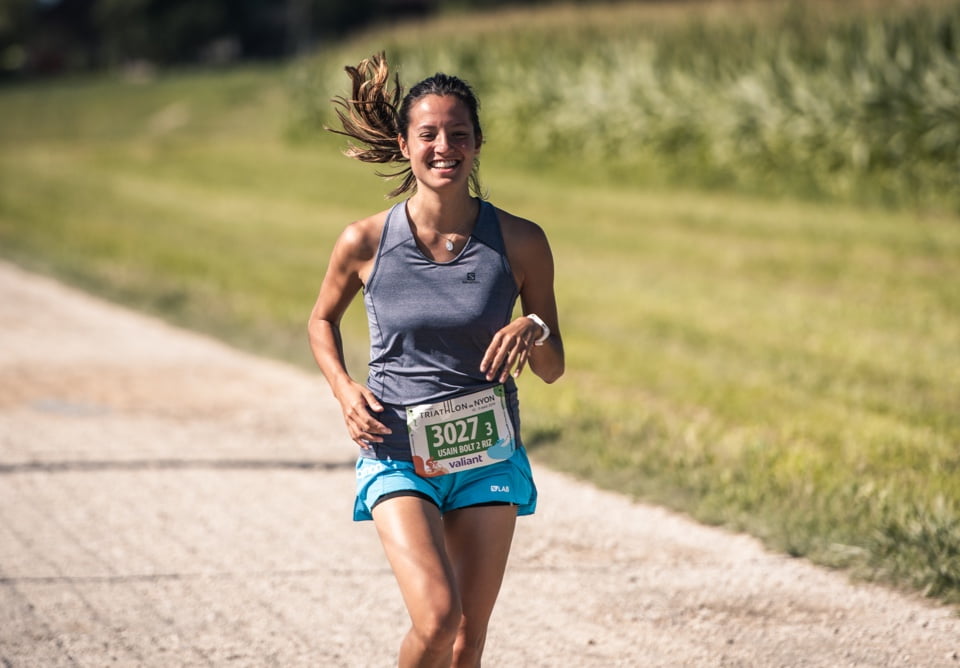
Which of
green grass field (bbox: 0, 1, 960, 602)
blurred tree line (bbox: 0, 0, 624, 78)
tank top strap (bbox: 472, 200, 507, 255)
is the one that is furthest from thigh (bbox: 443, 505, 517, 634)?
blurred tree line (bbox: 0, 0, 624, 78)

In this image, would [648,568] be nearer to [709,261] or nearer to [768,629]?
[768,629]

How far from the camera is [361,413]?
3883mm

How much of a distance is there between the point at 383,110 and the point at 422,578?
4.80ft

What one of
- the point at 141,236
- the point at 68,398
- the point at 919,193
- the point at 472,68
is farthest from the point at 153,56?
the point at 68,398

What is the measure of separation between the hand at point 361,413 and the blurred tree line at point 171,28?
4892 cm

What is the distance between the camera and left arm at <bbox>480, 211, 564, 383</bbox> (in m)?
3.88

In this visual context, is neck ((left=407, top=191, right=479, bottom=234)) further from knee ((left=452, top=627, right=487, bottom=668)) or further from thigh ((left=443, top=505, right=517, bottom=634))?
knee ((left=452, top=627, right=487, bottom=668))

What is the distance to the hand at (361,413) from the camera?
3883mm

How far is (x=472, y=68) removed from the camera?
86.9 ft

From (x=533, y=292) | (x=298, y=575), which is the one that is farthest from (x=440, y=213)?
(x=298, y=575)

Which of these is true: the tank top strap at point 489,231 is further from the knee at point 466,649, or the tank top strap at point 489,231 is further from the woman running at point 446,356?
the knee at point 466,649

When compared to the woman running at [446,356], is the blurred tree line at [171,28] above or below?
above

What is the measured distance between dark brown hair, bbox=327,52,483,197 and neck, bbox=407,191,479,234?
0.14 metres

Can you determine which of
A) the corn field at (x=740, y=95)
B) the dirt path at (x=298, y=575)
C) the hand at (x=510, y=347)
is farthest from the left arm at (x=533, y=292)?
the corn field at (x=740, y=95)
